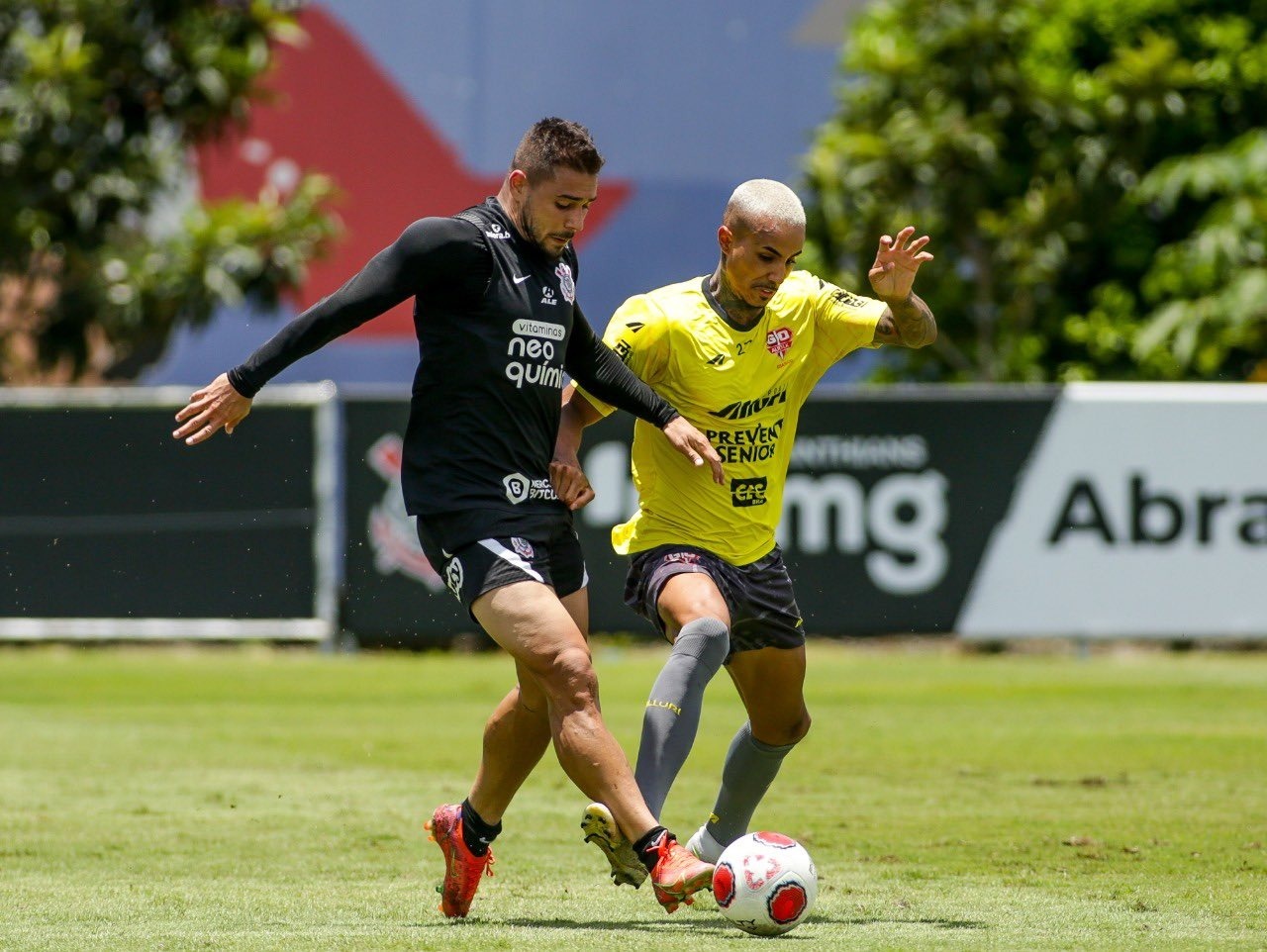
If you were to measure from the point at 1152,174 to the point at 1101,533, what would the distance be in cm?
583

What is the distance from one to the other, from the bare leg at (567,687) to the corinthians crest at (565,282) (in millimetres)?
895

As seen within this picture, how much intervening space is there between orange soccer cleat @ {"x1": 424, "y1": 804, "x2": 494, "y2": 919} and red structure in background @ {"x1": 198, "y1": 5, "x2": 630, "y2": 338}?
18469 mm

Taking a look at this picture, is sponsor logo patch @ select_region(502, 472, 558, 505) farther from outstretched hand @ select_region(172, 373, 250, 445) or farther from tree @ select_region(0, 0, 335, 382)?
tree @ select_region(0, 0, 335, 382)

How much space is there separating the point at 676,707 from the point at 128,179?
54.7ft

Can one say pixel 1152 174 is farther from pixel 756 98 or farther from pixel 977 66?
Result: pixel 756 98

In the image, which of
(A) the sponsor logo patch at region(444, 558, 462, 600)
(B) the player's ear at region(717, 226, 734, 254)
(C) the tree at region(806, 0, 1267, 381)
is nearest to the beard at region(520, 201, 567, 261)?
(B) the player's ear at region(717, 226, 734, 254)

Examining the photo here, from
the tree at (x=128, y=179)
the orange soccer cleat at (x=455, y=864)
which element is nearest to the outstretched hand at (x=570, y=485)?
the orange soccer cleat at (x=455, y=864)

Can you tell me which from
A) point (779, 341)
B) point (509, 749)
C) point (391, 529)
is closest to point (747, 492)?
point (779, 341)

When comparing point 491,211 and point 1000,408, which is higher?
point 491,211

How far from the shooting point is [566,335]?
6.14 metres

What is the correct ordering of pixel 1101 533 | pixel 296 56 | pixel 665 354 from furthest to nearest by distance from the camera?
pixel 296 56
pixel 1101 533
pixel 665 354

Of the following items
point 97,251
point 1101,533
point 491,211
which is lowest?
point 1101,533

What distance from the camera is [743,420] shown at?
22.2ft

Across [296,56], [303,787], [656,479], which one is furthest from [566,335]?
[296,56]
